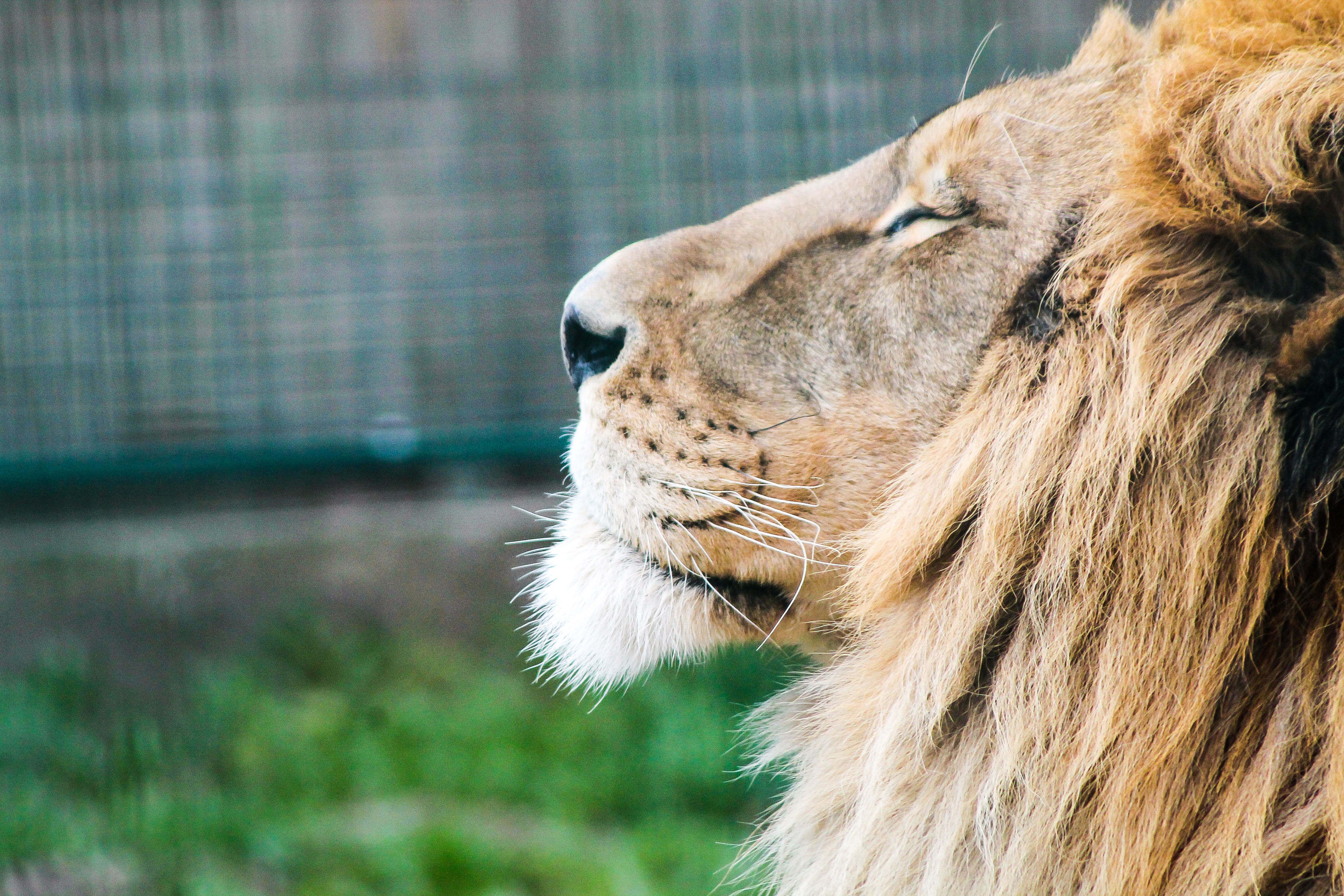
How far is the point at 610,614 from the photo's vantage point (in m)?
1.67

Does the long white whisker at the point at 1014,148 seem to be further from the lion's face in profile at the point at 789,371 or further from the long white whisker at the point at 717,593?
the long white whisker at the point at 717,593

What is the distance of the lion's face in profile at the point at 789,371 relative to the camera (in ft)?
4.97

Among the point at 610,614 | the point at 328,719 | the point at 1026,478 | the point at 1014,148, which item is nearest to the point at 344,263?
the point at 328,719

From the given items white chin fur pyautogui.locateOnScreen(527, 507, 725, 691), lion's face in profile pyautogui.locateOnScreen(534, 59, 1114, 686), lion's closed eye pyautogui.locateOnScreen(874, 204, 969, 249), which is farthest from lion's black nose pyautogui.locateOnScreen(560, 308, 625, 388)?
lion's closed eye pyautogui.locateOnScreen(874, 204, 969, 249)

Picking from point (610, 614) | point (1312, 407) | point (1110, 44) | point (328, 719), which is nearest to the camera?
point (1312, 407)

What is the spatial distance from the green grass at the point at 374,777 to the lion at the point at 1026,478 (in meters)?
0.75

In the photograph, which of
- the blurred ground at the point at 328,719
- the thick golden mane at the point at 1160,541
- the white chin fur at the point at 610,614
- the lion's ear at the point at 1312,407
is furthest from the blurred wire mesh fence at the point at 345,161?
the lion's ear at the point at 1312,407

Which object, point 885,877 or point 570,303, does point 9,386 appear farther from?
point 885,877

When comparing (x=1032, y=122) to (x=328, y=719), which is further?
(x=328, y=719)

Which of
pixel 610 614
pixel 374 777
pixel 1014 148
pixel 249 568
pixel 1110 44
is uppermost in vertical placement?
pixel 1110 44

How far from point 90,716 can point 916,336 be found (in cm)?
333

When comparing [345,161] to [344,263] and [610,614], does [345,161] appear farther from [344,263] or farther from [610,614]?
[610,614]

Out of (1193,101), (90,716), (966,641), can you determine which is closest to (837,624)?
(966,641)

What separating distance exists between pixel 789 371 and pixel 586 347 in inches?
12.5
